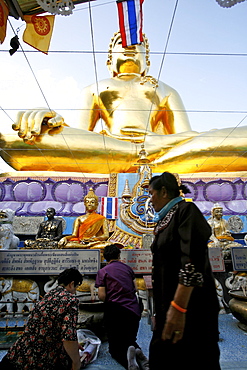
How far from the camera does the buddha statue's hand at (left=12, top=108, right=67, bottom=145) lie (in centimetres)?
609

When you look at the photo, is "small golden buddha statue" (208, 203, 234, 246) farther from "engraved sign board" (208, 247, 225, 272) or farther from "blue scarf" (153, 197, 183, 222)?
"blue scarf" (153, 197, 183, 222)

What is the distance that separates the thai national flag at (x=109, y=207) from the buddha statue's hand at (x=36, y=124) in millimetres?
2064

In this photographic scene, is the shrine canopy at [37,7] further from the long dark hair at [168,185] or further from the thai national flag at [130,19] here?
the long dark hair at [168,185]

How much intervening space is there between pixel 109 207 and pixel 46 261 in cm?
288

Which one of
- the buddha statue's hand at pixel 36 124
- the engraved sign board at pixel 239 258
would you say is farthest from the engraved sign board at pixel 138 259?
the buddha statue's hand at pixel 36 124

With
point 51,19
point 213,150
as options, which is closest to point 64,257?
point 51,19

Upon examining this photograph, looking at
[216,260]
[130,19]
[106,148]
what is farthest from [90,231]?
[106,148]

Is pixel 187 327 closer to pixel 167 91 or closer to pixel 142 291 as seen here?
pixel 142 291

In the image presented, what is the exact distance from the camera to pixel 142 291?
2.91m

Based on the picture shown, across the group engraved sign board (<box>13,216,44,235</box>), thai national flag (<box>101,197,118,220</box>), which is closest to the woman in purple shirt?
thai national flag (<box>101,197,118,220</box>)

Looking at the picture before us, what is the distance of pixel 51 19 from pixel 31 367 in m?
3.46

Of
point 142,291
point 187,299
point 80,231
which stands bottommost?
point 142,291

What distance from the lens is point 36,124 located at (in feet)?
20.1

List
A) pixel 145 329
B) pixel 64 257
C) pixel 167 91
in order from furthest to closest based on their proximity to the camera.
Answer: pixel 167 91 → pixel 64 257 → pixel 145 329
